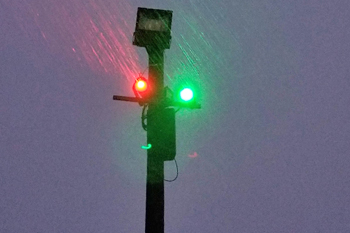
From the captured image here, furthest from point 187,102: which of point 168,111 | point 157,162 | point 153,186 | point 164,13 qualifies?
point 164,13

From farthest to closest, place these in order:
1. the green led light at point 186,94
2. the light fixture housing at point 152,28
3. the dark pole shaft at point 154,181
A: the light fixture housing at point 152,28
the green led light at point 186,94
the dark pole shaft at point 154,181

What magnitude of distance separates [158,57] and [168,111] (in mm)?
945

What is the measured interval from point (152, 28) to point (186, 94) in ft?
3.80

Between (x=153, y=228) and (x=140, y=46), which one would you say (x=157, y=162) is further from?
(x=140, y=46)

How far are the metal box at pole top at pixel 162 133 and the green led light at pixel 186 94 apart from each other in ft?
0.71

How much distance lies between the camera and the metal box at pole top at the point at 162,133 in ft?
12.0

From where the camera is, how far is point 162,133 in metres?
3.72

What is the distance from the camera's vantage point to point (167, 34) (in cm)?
435

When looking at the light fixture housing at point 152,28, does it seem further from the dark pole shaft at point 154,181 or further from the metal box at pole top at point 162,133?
the metal box at pole top at point 162,133

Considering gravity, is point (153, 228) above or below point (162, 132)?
below

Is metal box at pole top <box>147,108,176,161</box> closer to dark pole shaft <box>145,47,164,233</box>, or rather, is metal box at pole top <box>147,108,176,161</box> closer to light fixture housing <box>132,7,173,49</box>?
dark pole shaft <box>145,47,164,233</box>

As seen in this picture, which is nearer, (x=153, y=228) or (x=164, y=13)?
(x=153, y=228)

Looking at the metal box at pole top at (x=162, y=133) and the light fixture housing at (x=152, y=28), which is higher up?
the light fixture housing at (x=152, y=28)

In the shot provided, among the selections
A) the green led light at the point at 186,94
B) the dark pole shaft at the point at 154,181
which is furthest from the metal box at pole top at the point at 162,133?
the green led light at the point at 186,94
